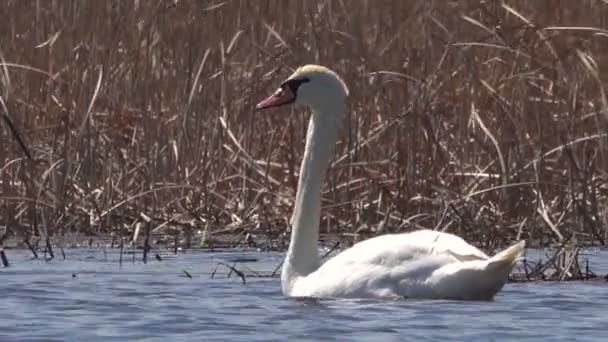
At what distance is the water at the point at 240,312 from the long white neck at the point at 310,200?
166 mm

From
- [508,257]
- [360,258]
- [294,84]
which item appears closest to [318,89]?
[294,84]

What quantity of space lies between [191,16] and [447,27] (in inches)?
58.6

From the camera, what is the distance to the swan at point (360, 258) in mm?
7355

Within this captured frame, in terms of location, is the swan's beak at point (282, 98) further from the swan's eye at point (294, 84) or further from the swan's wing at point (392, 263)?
the swan's wing at point (392, 263)

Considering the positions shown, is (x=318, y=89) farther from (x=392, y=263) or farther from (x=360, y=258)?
(x=392, y=263)

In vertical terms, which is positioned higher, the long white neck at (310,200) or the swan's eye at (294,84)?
the swan's eye at (294,84)

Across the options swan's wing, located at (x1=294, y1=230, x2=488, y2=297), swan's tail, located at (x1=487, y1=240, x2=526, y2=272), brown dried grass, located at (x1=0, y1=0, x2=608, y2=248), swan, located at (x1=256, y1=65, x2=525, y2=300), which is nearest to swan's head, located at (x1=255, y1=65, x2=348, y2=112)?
swan, located at (x1=256, y1=65, x2=525, y2=300)

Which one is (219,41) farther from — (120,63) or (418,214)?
(418,214)

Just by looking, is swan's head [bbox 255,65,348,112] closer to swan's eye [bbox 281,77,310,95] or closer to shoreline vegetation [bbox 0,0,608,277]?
swan's eye [bbox 281,77,310,95]

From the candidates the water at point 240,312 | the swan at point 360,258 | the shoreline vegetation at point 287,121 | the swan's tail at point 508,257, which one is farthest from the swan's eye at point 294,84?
the swan's tail at point 508,257

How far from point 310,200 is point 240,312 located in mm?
859

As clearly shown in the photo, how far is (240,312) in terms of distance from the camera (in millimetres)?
7461

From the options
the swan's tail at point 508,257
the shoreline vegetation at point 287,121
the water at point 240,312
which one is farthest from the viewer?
the shoreline vegetation at point 287,121

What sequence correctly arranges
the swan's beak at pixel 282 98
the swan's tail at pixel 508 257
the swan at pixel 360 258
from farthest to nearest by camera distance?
the swan's beak at pixel 282 98, the swan at pixel 360 258, the swan's tail at pixel 508 257
